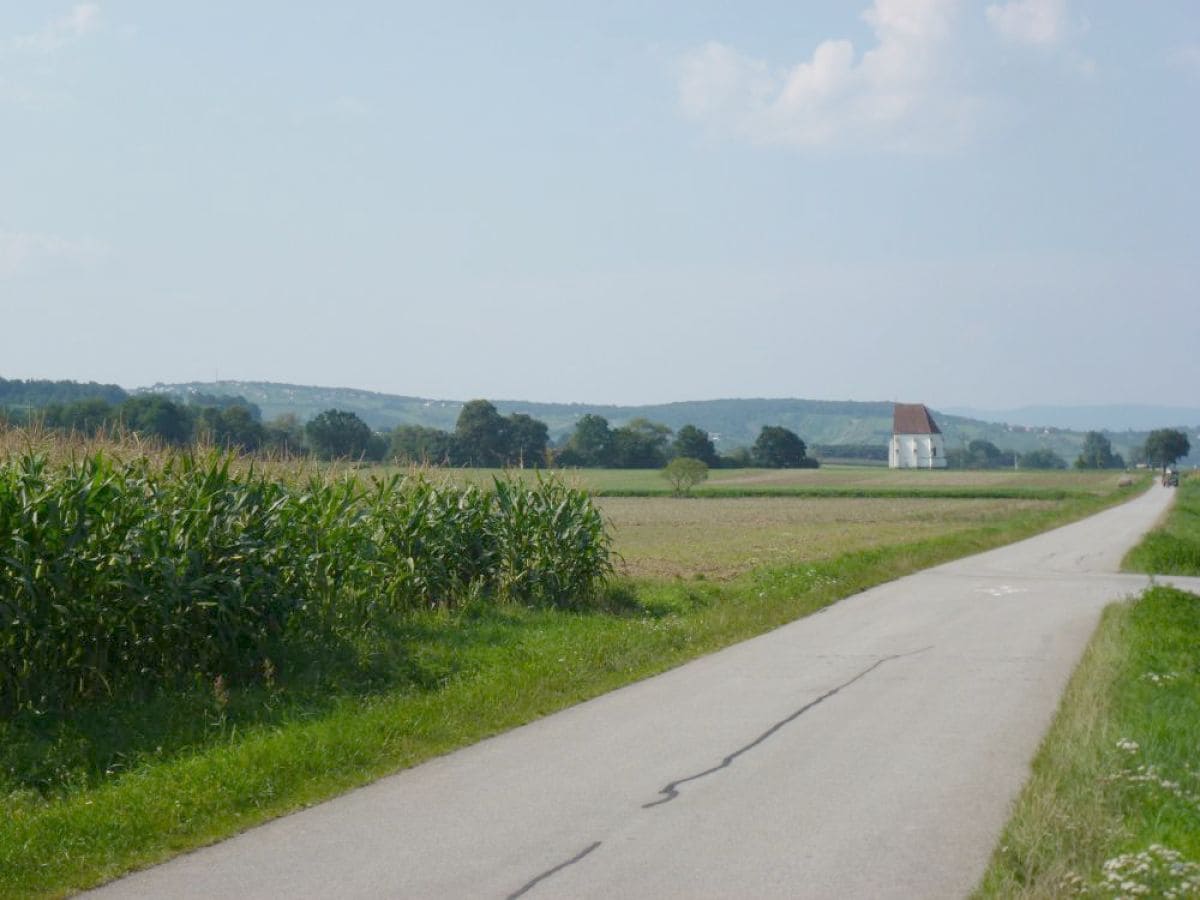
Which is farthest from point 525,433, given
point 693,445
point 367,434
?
point 693,445

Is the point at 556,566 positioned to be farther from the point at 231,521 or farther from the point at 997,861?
the point at 997,861

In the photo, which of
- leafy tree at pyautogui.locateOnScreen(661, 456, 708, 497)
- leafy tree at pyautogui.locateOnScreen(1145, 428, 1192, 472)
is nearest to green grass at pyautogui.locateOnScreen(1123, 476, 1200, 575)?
leafy tree at pyautogui.locateOnScreen(661, 456, 708, 497)

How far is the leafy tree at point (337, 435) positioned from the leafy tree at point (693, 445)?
9265cm

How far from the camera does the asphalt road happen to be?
6574 millimetres

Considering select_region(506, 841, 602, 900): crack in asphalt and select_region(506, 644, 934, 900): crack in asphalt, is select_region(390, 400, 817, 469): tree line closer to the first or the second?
select_region(506, 644, 934, 900): crack in asphalt

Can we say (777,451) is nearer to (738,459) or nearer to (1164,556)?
(738,459)

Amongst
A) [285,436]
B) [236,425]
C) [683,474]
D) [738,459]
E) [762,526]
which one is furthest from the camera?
[738,459]

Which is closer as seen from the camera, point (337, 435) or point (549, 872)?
point (549, 872)

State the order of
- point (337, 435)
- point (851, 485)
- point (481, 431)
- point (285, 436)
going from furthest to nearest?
point (851, 485), point (481, 431), point (337, 435), point (285, 436)

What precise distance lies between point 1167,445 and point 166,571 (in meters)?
184

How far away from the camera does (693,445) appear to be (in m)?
125

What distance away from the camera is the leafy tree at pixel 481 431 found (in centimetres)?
4172

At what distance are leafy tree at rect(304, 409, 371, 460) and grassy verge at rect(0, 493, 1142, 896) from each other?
14.7ft

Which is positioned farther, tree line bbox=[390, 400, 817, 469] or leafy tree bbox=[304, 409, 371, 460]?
tree line bbox=[390, 400, 817, 469]
